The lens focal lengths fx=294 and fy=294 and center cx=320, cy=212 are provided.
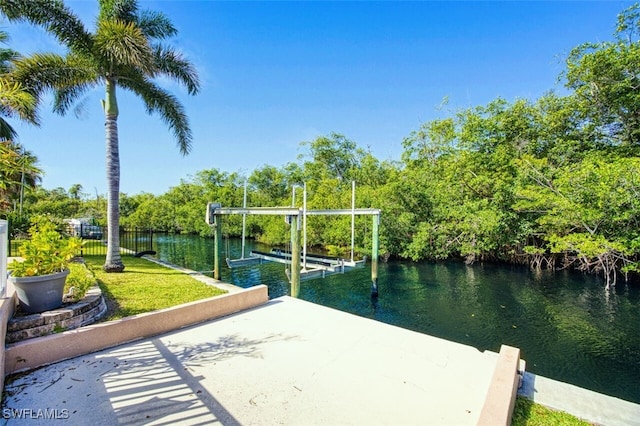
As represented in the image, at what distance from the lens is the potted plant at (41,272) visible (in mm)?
3174

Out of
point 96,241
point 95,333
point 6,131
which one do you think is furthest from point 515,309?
point 6,131

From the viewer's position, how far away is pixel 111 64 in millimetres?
7074

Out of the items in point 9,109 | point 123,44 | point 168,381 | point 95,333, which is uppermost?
point 123,44

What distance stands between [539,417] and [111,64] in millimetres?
9760

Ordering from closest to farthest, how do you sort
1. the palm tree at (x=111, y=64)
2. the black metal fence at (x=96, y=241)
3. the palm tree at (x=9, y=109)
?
the palm tree at (x=9, y=109) → the palm tree at (x=111, y=64) → the black metal fence at (x=96, y=241)

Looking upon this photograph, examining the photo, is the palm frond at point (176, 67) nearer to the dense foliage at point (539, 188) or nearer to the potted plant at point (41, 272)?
the potted plant at point (41, 272)

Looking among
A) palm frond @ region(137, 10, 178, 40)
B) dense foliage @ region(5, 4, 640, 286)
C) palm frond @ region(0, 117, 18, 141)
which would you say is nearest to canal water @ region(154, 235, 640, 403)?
dense foliage @ region(5, 4, 640, 286)

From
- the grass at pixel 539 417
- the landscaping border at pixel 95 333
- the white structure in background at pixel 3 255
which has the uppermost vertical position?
the white structure in background at pixel 3 255

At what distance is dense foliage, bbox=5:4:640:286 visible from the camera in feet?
32.4

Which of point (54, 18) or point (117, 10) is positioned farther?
point (117, 10)

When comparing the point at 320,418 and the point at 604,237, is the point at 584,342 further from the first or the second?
the point at 320,418

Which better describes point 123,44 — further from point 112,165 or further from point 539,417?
point 539,417

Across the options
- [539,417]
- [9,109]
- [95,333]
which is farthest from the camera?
[9,109]

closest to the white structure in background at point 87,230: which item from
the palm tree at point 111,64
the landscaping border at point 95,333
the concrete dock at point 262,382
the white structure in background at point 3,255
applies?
the palm tree at point 111,64
